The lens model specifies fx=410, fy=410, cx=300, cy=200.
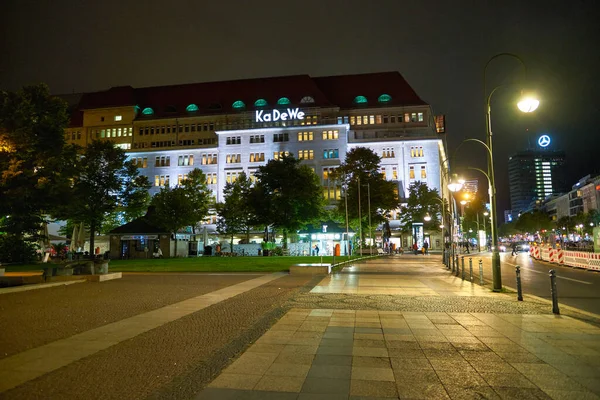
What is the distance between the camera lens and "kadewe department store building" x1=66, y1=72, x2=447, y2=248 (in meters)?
82.8

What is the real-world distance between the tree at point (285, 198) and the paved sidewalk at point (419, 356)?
43.9 metres

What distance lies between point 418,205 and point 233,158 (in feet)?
126

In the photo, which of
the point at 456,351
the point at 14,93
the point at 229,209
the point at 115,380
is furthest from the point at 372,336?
the point at 229,209

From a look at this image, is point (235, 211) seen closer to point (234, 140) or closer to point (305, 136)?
point (234, 140)

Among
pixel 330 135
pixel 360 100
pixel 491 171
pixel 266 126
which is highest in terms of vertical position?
pixel 360 100

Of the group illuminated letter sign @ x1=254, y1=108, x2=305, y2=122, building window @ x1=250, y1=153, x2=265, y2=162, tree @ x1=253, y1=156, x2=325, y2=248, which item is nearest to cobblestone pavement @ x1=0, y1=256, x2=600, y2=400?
tree @ x1=253, y1=156, x2=325, y2=248

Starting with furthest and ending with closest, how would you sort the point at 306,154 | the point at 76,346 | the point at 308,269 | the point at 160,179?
1. the point at 160,179
2. the point at 306,154
3. the point at 308,269
4. the point at 76,346

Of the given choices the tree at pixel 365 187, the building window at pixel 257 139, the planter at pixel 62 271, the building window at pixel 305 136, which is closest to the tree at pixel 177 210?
the tree at pixel 365 187

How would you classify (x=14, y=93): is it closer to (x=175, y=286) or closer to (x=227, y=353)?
(x=175, y=286)

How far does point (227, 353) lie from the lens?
6.77 meters

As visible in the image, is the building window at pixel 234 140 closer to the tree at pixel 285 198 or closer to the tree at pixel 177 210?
the tree at pixel 177 210

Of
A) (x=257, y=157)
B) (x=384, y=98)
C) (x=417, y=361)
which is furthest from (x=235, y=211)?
(x=417, y=361)

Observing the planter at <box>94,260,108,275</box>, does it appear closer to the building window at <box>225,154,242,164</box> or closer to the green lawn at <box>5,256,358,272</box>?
the green lawn at <box>5,256,358,272</box>

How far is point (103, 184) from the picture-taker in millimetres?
51094
